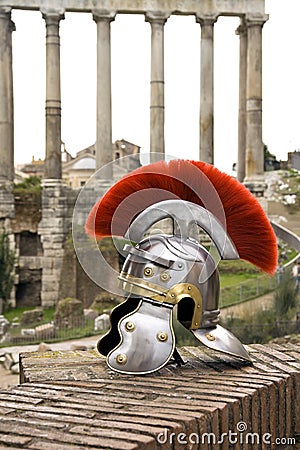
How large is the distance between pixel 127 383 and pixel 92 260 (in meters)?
1.17

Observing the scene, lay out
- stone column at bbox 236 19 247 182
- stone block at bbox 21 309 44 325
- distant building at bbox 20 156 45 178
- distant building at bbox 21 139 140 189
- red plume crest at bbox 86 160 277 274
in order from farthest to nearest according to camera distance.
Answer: distant building at bbox 20 156 45 178 < distant building at bbox 21 139 140 189 < stone column at bbox 236 19 247 182 < stone block at bbox 21 309 44 325 < red plume crest at bbox 86 160 277 274

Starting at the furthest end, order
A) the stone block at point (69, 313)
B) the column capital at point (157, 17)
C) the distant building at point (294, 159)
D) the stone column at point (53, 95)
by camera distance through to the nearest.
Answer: the distant building at point (294, 159), the column capital at point (157, 17), the stone column at point (53, 95), the stone block at point (69, 313)

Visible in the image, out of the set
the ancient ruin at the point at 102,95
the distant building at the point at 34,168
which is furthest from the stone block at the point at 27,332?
the distant building at the point at 34,168

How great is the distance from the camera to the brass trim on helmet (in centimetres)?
443

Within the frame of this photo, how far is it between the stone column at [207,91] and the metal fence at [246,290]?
6516 millimetres

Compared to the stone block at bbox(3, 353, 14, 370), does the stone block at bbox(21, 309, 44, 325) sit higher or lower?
higher

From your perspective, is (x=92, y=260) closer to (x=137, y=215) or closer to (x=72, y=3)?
(x=137, y=215)

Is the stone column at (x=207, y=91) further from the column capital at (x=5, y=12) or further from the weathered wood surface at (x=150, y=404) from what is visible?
the weathered wood surface at (x=150, y=404)

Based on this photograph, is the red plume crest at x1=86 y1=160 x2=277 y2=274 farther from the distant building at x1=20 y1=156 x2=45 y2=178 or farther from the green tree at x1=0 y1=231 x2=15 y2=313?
the distant building at x1=20 y1=156 x2=45 y2=178

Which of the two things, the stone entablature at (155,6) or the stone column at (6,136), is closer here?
the stone column at (6,136)

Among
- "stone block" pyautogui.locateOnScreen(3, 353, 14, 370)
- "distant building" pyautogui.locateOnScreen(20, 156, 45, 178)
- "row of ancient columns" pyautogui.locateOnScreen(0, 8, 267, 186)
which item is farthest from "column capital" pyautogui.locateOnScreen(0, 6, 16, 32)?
"distant building" pyautogui.locateOnScreen(20, 156, 45, 178)

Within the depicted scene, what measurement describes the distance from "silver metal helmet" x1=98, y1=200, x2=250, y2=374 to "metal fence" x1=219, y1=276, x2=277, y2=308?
15.4 meters

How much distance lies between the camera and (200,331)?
457 centimetres

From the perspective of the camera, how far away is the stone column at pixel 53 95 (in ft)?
86.4
